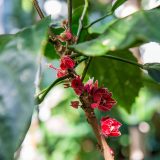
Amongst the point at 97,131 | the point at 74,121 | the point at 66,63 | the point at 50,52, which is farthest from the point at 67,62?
the point at 74,121

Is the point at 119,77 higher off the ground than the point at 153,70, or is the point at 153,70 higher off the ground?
the point at 153,70

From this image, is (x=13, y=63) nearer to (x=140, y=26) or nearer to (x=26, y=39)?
(x=26, y=39)

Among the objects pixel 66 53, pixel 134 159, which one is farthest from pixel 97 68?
pixel 134 159

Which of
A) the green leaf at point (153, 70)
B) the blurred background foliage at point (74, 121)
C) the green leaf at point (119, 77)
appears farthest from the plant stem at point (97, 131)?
the blurred background foliage at point (74, 121)

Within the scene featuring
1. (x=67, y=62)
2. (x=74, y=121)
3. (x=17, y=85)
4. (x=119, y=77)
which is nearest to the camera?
(x=17, y=85)

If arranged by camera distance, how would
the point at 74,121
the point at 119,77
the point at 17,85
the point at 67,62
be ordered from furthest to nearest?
1. the point at 74,121
2. the point at 119,77
3. the point at 67,62
4. the point at 17,85

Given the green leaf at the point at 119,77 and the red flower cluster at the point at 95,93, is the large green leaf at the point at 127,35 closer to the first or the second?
the red flower cluster at the point at 95,93

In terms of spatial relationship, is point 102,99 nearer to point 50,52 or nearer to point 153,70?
point 153,70
